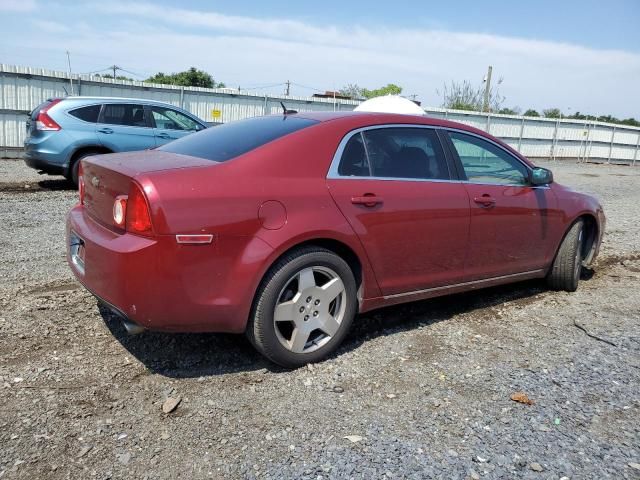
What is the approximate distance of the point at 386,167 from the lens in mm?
3875

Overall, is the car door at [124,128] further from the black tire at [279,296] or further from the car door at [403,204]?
the black tire at [279,296]

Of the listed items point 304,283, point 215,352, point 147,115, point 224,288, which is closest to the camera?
point 224,288

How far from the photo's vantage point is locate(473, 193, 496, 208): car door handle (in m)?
4.30

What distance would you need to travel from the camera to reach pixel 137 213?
299cm

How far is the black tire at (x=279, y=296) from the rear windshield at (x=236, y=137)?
28.9 inches

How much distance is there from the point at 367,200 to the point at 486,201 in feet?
3.95

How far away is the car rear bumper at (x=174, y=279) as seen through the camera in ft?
9.66

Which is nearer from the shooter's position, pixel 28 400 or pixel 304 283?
pixel 28 400

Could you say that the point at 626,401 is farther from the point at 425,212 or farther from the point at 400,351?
the point at 425,212

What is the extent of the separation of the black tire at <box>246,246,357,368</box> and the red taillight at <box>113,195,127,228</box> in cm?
85

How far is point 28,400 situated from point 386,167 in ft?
8.44

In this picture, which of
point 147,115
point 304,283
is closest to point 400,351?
point 304,283

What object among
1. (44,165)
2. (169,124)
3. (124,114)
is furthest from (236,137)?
(169,124)

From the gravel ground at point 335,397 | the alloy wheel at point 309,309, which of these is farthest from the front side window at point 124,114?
the alloy wheel at point 309,309
